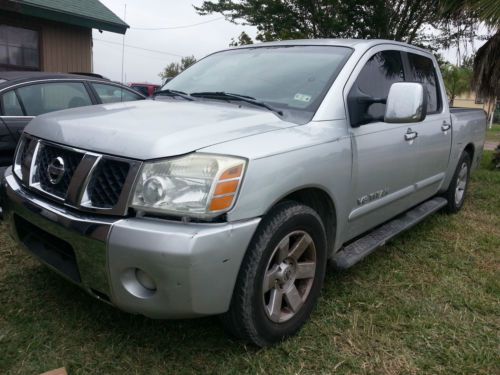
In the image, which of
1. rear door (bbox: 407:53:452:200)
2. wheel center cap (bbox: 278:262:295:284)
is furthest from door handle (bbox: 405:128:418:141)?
wheel center cap (bbox: 278:262:295:284)

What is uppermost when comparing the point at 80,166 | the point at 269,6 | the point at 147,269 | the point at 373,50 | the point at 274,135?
the point at 269,6

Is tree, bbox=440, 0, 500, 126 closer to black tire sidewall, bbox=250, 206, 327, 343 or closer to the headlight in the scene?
black tire sidewall, bbox=250, 206, 327, 343

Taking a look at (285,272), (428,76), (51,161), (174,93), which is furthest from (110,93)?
(285,272)

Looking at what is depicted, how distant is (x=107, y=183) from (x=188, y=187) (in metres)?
0.38

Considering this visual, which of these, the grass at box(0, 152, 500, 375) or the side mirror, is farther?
the side mirror

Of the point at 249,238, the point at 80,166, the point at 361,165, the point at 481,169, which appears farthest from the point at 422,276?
the point at 481,169

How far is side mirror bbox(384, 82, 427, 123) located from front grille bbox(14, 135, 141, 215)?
1.59 meters

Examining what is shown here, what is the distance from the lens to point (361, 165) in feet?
9.16

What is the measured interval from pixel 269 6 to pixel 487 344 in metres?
10.1

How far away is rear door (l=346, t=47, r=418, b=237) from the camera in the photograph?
2814 millimetres

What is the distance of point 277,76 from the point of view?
9.89ft

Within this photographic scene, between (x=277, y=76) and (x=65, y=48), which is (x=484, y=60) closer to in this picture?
(x=277, y=76)

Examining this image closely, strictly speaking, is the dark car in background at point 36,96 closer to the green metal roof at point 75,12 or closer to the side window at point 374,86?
the side window at point 374,86

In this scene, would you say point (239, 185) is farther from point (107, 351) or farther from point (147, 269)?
point (107, 351)
